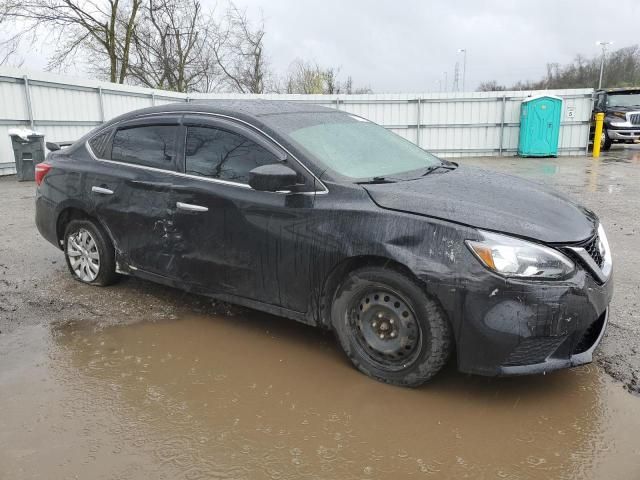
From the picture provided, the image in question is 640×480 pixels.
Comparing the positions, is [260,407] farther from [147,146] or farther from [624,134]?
[624,134]

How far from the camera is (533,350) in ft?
9.00

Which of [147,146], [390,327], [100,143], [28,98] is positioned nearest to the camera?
[390,327]

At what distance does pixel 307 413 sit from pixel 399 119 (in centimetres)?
1802

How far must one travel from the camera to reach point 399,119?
19.8 metres

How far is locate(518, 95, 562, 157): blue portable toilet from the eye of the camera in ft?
59.7

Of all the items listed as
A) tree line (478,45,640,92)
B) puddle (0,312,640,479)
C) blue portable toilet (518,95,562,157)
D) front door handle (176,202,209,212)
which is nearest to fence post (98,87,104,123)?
front door handle (176,202,209,212)

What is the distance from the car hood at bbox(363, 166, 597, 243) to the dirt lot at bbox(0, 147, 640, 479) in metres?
0.94

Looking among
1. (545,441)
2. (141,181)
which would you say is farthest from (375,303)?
(141,181)

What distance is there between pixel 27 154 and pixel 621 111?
19482mm

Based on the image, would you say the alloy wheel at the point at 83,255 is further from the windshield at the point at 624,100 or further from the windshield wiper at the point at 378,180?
the windshield at the point at 624,100

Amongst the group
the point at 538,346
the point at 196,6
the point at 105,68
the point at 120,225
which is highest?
the point at 196,6

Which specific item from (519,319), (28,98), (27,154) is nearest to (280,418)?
(519,319)

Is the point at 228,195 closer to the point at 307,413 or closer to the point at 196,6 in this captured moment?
the point at 307,413

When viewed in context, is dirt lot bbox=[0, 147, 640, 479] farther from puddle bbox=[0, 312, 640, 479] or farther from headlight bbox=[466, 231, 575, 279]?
headlight bbox=[466, 231, 575, 279]
